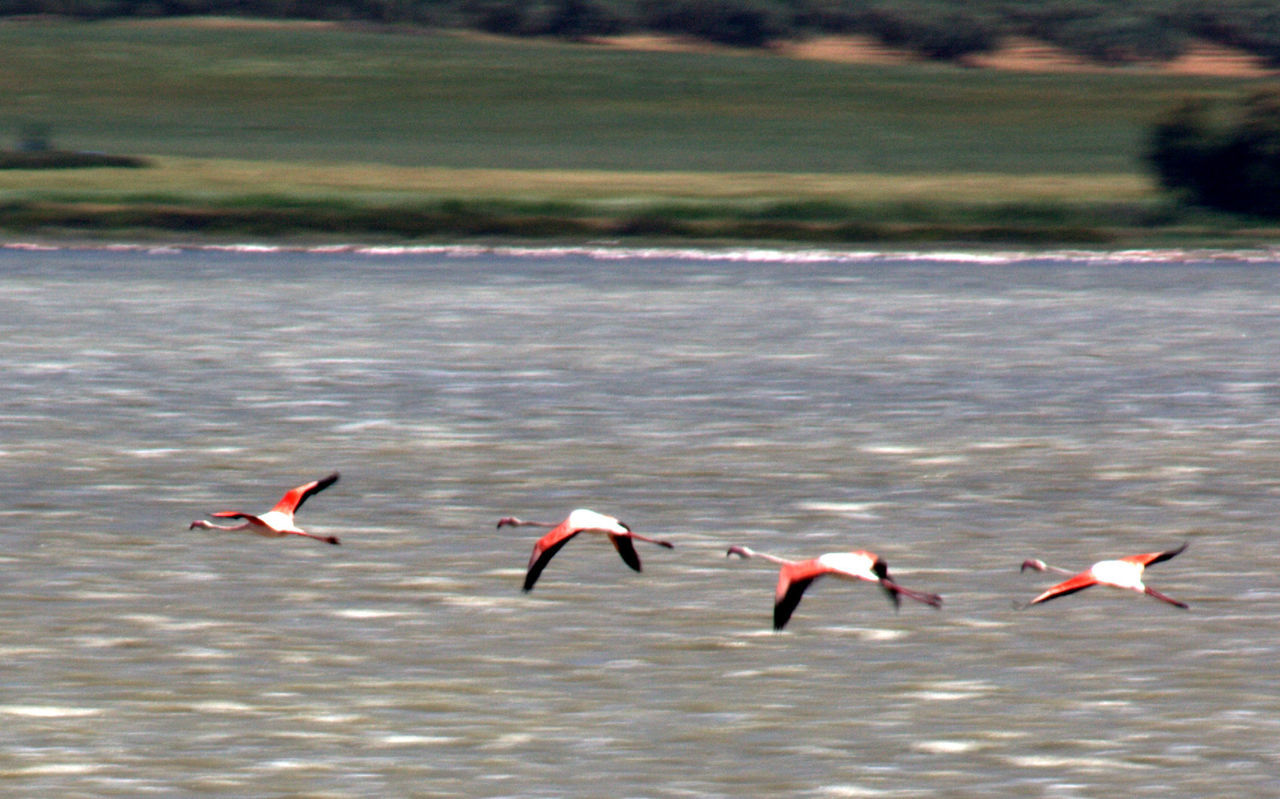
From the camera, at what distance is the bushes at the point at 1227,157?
38062 millimetres

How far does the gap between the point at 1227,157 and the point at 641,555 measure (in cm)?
3094

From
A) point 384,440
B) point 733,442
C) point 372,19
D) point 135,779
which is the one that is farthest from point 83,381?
point 372,19

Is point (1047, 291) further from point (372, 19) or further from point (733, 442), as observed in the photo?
point (372, 19)

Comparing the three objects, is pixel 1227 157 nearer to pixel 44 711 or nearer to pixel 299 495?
pixel 299 495

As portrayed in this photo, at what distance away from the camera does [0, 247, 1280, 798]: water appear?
7.31m

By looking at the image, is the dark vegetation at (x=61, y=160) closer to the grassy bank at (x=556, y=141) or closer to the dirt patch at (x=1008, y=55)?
the grassy bank at (x=556, y=141)

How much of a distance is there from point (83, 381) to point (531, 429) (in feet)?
12.9

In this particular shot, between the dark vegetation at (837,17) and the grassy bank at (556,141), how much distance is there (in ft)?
6.45

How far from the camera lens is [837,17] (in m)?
66.5

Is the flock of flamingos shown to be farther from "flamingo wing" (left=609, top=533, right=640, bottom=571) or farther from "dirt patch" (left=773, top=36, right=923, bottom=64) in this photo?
"dirt patch" (left=773, top=36, right=923, bottom=64)

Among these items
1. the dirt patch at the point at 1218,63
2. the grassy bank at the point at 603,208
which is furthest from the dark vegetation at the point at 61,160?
the dirt patch at the point at 1218,63

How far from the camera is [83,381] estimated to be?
54.4ft

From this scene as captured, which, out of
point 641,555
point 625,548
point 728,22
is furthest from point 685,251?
point 728,22

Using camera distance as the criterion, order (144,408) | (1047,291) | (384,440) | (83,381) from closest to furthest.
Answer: (384,440), (144,408), (83,381), (1047,291)
